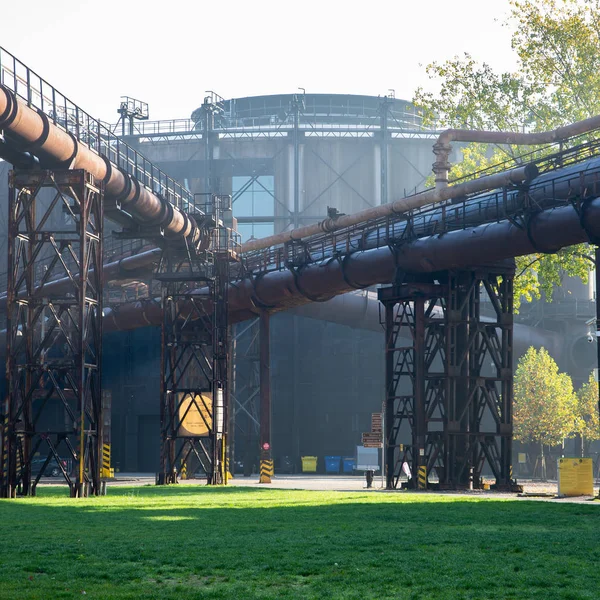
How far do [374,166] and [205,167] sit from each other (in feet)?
39.7

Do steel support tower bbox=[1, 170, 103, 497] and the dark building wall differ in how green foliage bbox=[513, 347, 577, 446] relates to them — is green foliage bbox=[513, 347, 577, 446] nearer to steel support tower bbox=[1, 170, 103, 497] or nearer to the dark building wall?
the dark building wall

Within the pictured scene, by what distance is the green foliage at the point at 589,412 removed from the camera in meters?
58.1

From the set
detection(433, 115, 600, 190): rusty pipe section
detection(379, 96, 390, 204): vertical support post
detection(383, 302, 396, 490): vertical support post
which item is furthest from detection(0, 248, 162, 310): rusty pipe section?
detection(379, 96, 390, 204): vertical support post

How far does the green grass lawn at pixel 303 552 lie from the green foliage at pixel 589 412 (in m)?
38.9

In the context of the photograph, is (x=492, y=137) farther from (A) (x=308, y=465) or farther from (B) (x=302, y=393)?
(A) (x=308, y=465)

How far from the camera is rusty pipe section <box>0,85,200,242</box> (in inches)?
929

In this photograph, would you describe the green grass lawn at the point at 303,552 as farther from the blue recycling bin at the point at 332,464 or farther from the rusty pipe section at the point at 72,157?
the blue recycling bin at the point at 332,464

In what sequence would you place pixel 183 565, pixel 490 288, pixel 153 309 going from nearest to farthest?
pixel 183 565, pixel 490 288, pixel 153 309

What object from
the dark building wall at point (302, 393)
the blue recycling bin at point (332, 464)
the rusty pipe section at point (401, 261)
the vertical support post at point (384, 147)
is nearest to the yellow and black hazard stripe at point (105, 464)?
the rusty pipe section at point (401, 261)

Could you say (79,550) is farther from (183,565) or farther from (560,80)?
(560,80)

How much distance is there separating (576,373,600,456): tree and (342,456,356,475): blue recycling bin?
1363 centimetres

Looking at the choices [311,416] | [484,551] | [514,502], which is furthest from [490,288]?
[311,416]

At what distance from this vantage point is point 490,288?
3212 centimetres

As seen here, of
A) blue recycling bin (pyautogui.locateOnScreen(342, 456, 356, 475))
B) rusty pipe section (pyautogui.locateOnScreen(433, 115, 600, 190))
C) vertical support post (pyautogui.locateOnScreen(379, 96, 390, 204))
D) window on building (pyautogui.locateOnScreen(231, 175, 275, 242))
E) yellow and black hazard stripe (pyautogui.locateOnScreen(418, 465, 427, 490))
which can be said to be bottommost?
blue recycling bin (pyautogui.locateOnScreen(342, 456, 356, 475))
